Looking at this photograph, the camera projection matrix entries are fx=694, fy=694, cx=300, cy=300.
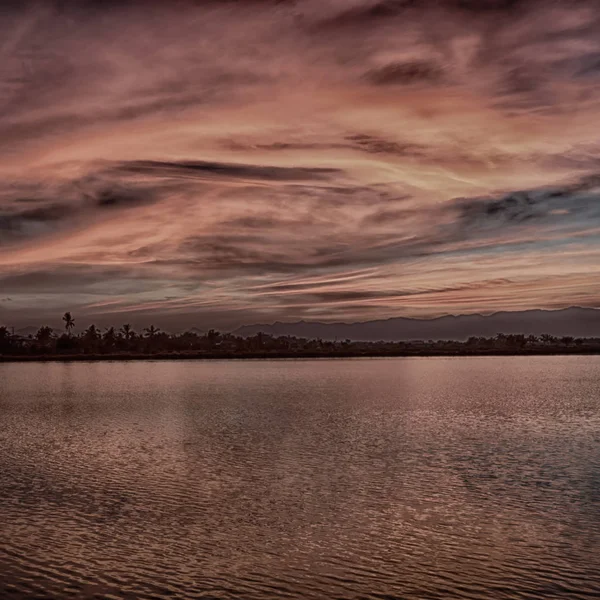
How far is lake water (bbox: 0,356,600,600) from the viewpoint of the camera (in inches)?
837

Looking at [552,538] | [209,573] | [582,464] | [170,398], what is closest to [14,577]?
[209,573]

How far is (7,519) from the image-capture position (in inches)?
1119

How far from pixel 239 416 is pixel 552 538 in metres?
50.0

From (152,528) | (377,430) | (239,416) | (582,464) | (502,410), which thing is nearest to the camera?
(152,528)

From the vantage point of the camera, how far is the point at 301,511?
29.6m

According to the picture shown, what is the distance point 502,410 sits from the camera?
79.4 metres

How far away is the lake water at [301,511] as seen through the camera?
21250mm

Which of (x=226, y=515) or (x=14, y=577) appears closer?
(x=14, y=577)

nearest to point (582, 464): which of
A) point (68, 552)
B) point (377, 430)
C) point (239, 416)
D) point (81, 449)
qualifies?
point (377, 430)

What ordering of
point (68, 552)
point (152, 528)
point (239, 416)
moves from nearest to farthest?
1. point (68, 552)
2. point (152, 528)
3. point (239, 416)

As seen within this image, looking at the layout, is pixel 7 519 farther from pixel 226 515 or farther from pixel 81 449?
pixel 81 449

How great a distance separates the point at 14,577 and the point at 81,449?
93.2 feet

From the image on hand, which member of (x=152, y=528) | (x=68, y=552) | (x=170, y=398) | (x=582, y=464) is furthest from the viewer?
(x=170, y=398)

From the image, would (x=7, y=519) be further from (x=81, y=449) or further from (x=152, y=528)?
(x=81, y=449)
